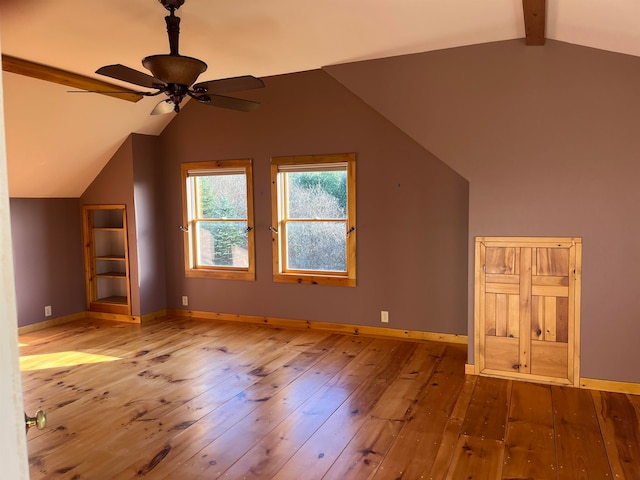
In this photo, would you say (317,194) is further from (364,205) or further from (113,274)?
(113,274)

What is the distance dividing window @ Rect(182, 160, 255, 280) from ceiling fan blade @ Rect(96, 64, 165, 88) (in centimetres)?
259

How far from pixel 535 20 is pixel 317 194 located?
2898 mm

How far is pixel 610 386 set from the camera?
3689 millimetres

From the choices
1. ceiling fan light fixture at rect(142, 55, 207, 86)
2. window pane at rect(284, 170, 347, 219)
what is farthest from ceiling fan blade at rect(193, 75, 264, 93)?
window pane at rect(284, 170, 347, 219)

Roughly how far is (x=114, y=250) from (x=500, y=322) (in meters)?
5.18

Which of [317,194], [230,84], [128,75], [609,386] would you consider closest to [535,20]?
[230,84]

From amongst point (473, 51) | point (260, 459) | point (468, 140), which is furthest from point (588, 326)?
point (260, 459)

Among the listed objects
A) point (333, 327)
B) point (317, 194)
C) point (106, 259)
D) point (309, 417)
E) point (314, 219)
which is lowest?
point (309, 417)

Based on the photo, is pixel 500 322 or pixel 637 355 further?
pixel 500 322

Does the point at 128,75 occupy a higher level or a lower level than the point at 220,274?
higher

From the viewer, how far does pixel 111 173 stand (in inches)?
237

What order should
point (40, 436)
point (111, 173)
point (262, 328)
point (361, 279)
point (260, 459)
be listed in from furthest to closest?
point (111, 173), point (262, 328), point (361, 279), point (40, 436), point (260, 459)

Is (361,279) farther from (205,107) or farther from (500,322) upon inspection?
(205,107)

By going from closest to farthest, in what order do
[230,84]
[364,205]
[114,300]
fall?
[230,84] → [364,205] → [114,300]
